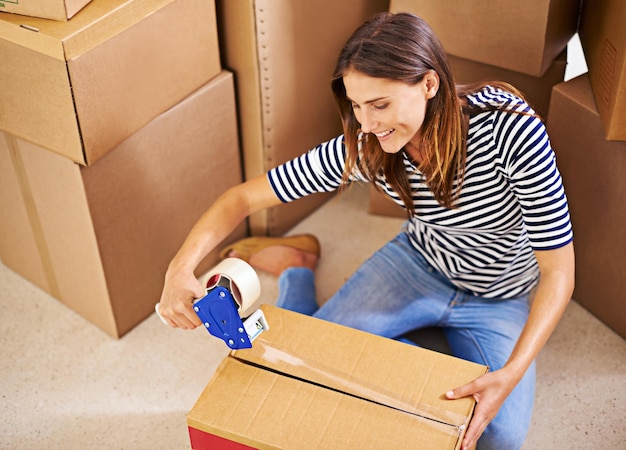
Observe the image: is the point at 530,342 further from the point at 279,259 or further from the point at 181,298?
→ the point at 279,259

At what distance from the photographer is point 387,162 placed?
117cm

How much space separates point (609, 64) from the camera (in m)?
1.28

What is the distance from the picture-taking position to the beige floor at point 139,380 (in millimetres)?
1370

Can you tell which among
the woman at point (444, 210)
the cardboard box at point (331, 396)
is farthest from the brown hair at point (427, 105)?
the cardboard box at point (331, 396)

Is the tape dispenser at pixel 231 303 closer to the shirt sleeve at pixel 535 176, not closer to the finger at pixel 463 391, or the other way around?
the finger at pixel 463 391

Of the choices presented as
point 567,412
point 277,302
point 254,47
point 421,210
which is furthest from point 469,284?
point 254,47

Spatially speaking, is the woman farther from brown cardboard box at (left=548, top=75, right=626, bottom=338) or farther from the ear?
brown cardboard box at (left=548, top=75, right=626, bottom=338)

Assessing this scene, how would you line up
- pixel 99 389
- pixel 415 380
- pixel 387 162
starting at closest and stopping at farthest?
pixel 415 380
pixel 387 162
pixel 99 389

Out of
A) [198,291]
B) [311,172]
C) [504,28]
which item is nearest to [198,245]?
[198,291]

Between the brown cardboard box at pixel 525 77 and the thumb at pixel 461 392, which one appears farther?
the brown cardboard box at pixel 525 77

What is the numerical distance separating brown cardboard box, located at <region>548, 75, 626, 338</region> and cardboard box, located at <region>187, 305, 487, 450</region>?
54 cm

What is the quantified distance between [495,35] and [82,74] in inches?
30.9

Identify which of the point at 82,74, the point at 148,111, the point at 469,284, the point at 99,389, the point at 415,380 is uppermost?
the point at 82,74

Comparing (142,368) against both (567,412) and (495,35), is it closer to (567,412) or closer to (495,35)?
(567,412)
